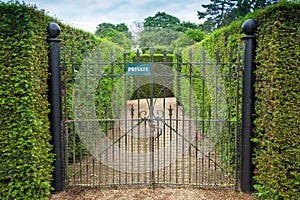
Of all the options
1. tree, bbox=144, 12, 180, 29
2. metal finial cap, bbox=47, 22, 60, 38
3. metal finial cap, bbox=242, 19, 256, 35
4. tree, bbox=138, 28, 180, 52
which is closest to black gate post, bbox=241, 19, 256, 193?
metal finial cap, bbox=242, 19, 256, 35

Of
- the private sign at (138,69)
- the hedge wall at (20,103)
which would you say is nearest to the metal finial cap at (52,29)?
→ the hedge wall at (20,103)

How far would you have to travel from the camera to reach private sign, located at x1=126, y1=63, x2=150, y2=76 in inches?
139

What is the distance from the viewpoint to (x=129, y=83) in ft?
32.7

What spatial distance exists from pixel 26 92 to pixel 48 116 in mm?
590

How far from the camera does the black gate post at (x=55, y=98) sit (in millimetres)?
3270

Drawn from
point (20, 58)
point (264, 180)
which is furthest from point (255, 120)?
point (20, 58)

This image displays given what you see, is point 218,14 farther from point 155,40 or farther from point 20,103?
point 20,103

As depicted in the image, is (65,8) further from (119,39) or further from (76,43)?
(119,39)

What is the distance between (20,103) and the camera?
9.41 ft

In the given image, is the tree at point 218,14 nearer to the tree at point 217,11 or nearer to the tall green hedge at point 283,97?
the tree at point 217,11

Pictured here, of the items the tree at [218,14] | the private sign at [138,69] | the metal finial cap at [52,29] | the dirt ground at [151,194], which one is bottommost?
the dirt ground at [151,194]

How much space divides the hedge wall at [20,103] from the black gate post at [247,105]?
2423 mm

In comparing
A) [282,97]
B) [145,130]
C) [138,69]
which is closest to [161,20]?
[145,130]

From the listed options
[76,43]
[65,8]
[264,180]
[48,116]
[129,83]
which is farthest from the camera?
[129,83]
